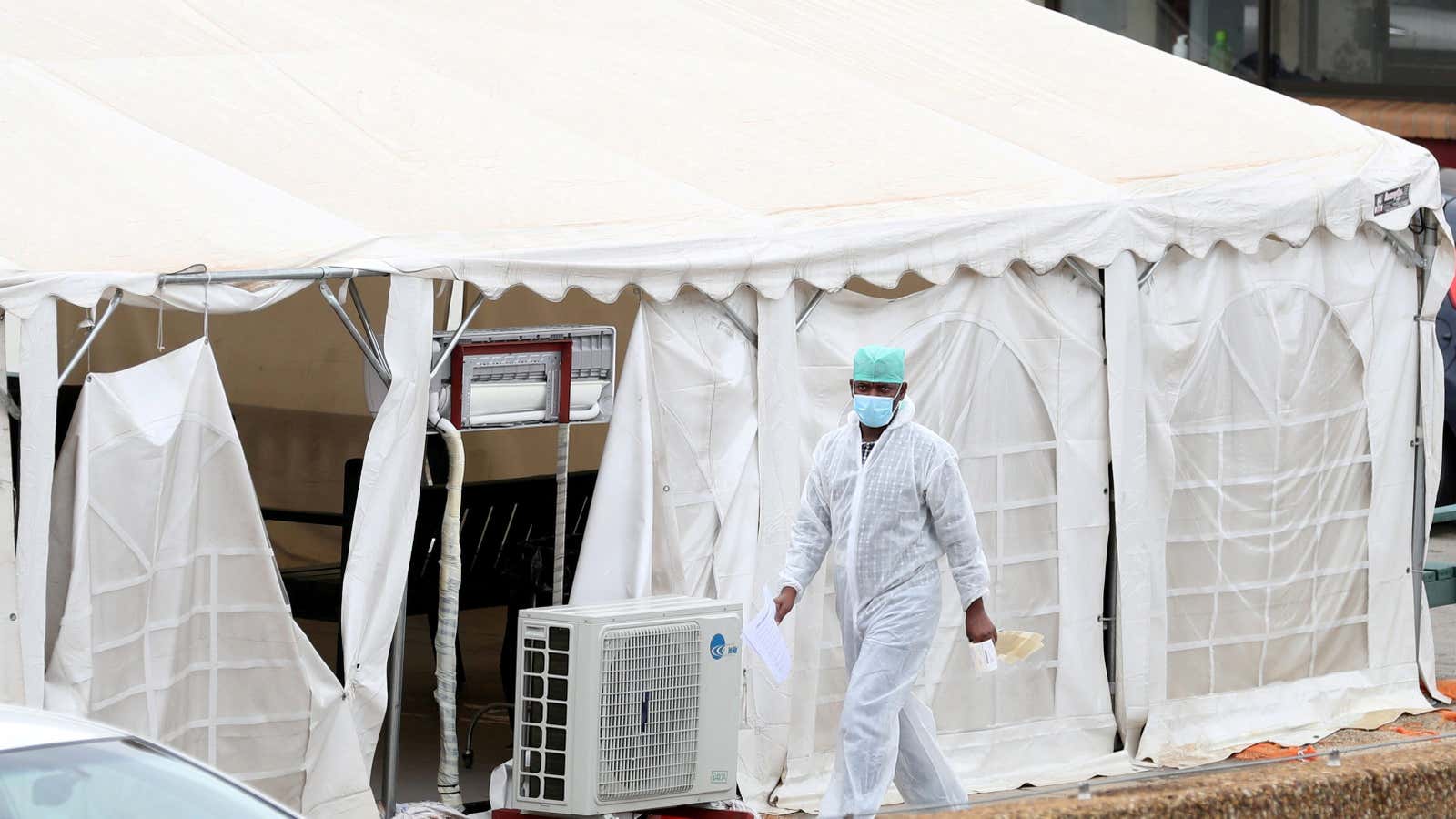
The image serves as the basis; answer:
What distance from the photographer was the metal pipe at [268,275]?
6.44 metres

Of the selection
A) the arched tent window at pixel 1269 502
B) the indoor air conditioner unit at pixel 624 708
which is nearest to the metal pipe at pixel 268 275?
the indoor air conditioner unit at pixel 624 708

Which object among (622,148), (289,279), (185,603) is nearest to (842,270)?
(622,148)

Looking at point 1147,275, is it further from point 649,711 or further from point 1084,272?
point 649,711

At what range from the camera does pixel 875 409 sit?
7.26m

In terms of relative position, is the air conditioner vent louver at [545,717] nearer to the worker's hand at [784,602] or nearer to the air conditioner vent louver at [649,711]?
the air conditioner vent louver at [649,711]

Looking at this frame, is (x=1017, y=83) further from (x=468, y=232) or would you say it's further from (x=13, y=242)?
(x=13, y=242)

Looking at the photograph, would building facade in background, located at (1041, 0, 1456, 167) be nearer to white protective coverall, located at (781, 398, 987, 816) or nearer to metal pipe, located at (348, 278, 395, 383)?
white protective coverall, located at (781, 398, 987, 816)

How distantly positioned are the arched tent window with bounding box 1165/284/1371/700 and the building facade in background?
10.9 meters

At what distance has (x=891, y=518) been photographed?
7.27m

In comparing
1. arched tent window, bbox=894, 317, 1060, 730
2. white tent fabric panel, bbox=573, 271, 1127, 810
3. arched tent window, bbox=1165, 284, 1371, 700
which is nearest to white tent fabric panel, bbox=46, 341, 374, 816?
white tent fabric panel, bbox=573, 271, 1127, 810

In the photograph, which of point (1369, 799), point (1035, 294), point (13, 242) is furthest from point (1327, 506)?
point (13, 242)

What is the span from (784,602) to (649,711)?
57 centimetres

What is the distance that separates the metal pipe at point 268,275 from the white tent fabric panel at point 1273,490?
348 centimetres

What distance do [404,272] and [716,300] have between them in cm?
131
